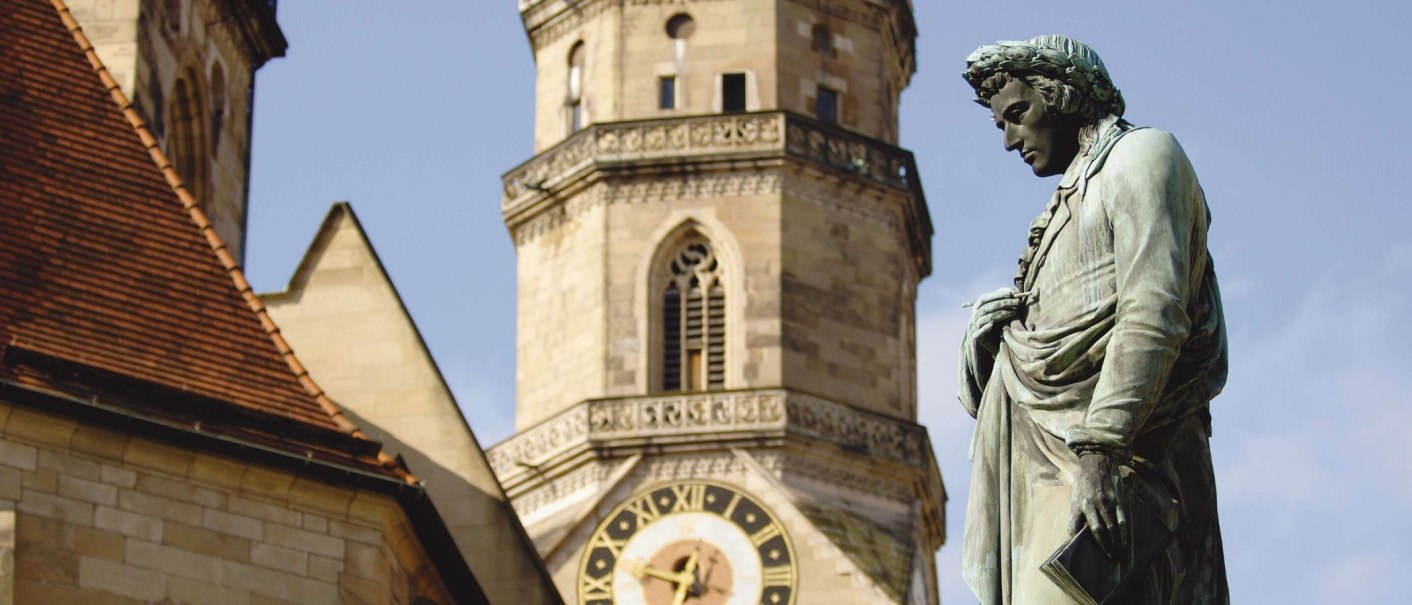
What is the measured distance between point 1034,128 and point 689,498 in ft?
111

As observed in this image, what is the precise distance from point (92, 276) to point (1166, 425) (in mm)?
16070

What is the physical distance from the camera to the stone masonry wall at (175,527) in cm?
2053

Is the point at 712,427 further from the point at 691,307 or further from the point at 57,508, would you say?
the point at 57,508

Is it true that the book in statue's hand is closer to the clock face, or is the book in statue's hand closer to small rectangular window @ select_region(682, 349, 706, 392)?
the clock face

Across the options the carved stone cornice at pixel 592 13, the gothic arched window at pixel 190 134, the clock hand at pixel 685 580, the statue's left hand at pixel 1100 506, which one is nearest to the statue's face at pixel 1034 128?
the statue's left hand at pixel 1100 506

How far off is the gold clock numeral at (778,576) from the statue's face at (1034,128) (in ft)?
110

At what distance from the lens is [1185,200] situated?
638 cm

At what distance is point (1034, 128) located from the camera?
668 centimetres

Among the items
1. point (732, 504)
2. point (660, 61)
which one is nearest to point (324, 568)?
point (732, 504)

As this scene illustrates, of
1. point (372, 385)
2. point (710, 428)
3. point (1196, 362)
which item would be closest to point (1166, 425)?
point (1196, 362)

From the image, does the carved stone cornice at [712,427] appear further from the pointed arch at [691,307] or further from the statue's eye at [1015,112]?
the statue's eye at [1015,112]

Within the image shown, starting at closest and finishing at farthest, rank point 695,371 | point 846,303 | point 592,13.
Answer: point 695,371
point 846,303
point 592,13

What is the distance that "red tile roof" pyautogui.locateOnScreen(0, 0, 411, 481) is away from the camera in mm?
21219

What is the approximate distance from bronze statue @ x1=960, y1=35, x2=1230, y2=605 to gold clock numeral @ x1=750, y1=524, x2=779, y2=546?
33.4 meters
